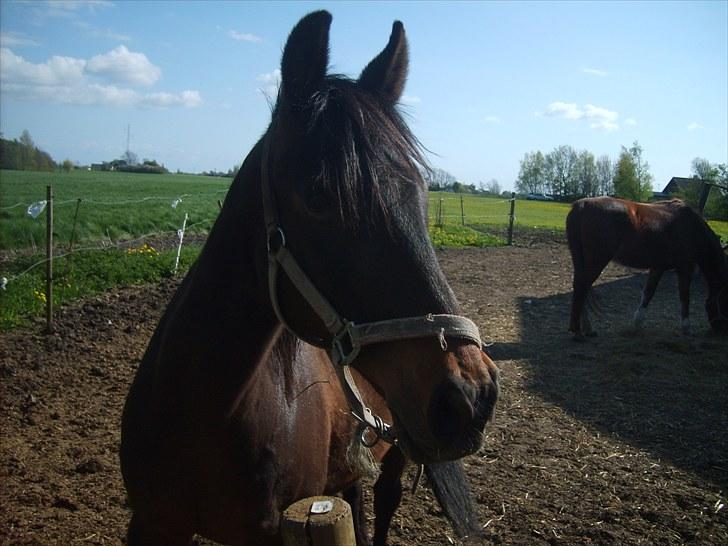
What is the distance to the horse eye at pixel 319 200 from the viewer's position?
169cm

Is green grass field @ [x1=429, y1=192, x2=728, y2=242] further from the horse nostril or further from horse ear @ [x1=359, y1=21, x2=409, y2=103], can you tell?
the horse nostril

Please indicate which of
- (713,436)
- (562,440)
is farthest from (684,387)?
(562,440)

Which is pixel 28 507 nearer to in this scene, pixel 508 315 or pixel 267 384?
pixel 267 384

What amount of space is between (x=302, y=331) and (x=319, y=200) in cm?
44

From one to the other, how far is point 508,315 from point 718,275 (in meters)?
3.85

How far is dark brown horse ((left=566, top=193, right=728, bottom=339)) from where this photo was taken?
10.1 meters

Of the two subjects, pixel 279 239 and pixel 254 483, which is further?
pixel 254 483

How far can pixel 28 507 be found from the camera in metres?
4.04

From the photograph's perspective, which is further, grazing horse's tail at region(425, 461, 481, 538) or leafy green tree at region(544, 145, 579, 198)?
leafy green tree at region(544, 145, 579, 198)

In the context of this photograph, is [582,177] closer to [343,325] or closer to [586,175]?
[586,175]

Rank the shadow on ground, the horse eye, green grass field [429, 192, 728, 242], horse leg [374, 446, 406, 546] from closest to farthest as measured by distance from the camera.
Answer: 1. the horse eye
2. horse leg [374, 446, 406, 546]
3. the shadow on ground
4. green grass field [429, 192, 728, 242]

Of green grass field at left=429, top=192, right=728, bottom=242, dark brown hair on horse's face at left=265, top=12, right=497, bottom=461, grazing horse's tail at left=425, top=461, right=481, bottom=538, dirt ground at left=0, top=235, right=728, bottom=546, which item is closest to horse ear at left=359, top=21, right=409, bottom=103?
dark brown hair on horse's face at left=265, top=12, right=497, bottom=461

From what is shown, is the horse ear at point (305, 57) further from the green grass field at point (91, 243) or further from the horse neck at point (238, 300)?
the green grass field at point (91, 243)

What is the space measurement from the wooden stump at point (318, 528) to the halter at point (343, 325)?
1.04 feet
